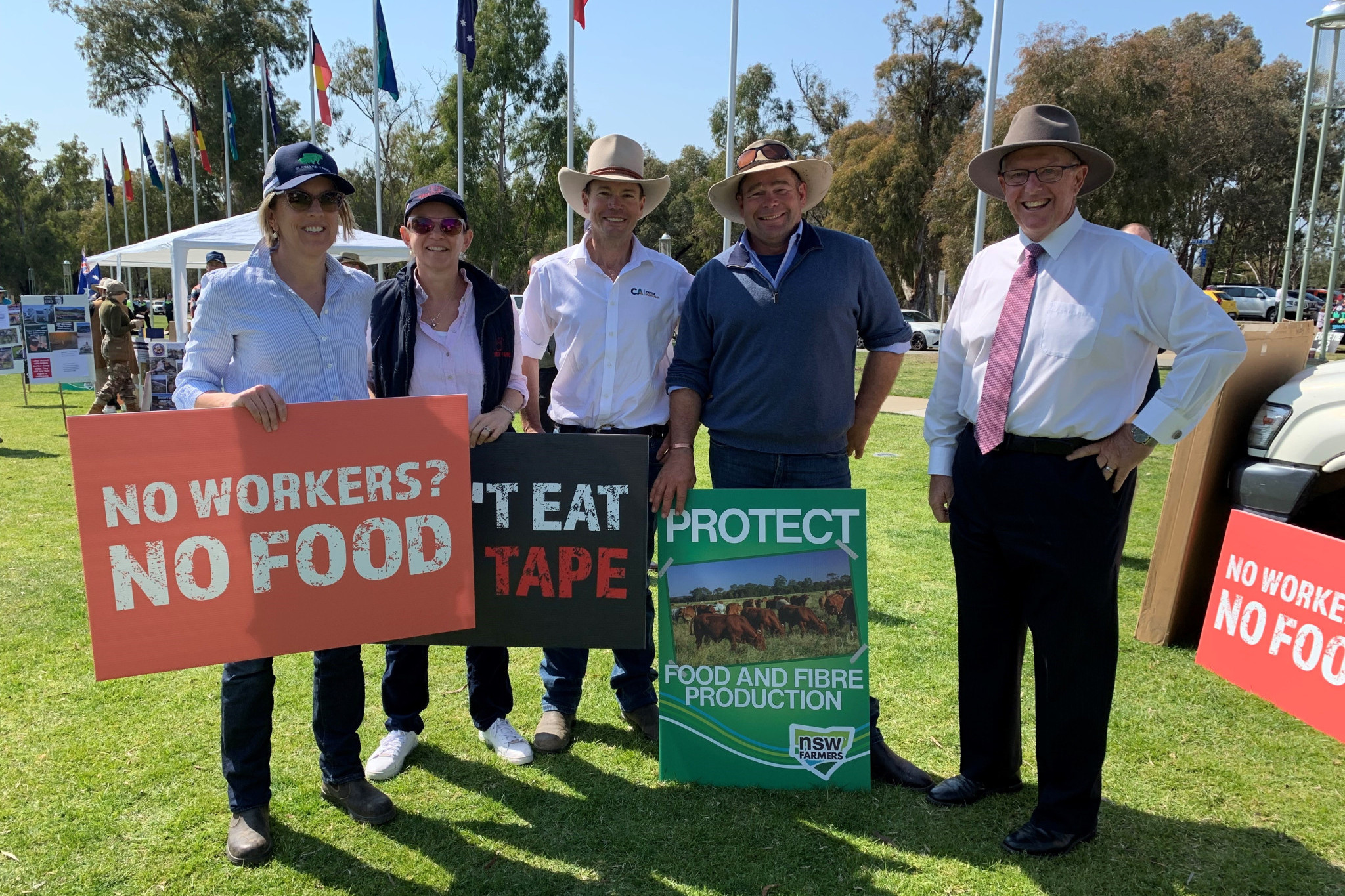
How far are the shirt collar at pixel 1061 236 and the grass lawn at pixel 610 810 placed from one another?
6.20 feet

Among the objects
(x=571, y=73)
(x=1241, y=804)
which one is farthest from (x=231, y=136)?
(x=1241, y=804)

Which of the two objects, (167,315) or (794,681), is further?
(167,315)

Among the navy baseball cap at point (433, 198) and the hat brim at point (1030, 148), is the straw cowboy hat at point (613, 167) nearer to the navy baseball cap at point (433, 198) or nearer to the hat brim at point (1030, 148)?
the navy baseball cap at point (433, 198)

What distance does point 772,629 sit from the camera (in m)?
3.08

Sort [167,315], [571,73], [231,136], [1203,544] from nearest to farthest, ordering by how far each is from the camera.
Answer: [1203,544] → [571,73] → [231,136] → [167,315]

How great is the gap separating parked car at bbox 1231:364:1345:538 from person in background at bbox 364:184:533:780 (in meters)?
3.25

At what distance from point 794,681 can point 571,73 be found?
21.2 metres

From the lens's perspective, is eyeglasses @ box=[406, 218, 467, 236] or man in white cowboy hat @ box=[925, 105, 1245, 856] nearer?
man in white cowboy hat @ box=[925, 105, 1245, 856]

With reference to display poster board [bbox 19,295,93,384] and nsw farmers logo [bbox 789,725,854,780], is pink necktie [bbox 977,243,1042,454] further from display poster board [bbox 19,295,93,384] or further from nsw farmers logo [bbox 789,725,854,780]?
display poster board [bbox 19,295,93,384]

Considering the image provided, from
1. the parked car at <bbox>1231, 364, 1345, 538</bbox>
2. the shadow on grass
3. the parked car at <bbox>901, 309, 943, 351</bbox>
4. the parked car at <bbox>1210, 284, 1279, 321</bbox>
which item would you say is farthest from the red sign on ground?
the parked car at <bbox>1210, 284, 1279, 321</bbox>

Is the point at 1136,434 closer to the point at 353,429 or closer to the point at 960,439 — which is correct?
the point at 960,439

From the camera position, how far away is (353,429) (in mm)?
2668

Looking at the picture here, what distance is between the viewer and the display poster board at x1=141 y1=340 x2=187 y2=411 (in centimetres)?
985

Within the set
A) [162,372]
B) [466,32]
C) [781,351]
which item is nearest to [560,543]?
[781,351]
